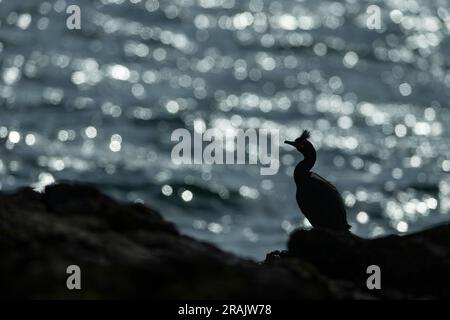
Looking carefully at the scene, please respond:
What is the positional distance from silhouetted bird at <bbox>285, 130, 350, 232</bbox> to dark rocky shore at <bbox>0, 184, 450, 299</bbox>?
169 inches

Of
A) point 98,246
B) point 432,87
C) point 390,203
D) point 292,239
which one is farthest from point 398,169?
point 98,246

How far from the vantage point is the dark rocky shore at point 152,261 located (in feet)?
40.2

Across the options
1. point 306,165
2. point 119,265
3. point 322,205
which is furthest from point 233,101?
point 119,265

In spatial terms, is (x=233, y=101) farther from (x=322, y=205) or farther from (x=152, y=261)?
(x=152, y=261)

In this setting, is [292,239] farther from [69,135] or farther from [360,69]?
[360,69]

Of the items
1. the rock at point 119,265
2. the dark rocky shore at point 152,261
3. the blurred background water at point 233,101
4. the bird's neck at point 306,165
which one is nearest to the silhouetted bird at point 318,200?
the bird's neck at point 306,165

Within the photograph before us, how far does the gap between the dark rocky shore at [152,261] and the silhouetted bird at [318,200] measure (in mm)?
4302

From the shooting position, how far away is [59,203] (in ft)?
47.4

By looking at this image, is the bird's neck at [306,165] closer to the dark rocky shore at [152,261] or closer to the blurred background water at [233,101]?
the dark rocky shore at [152,261]

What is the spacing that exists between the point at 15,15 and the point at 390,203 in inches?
1208

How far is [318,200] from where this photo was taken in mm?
20250

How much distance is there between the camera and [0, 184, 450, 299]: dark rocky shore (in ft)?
40.2

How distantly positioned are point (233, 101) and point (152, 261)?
52.4 metres

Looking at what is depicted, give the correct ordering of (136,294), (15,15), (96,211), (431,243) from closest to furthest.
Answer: (136,294) → (96,211) → (431,243) → (15,15)
